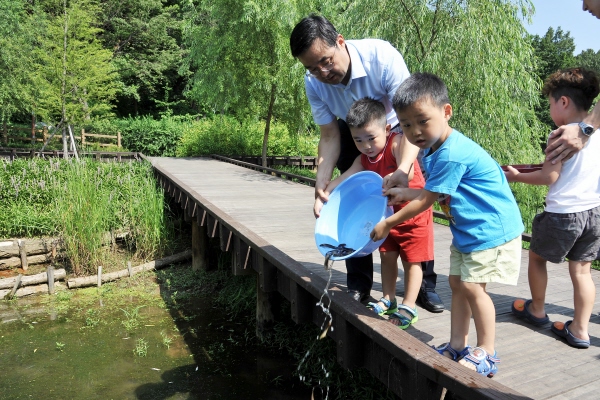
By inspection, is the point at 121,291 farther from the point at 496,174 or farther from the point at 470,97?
the point at 470,97

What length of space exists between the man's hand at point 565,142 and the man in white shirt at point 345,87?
0.64 metres

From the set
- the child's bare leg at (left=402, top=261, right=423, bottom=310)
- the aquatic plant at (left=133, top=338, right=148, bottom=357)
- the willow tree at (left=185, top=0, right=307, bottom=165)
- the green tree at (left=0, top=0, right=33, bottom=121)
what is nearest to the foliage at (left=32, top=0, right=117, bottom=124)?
the green tree at (left=0, top=0, right=33, bottom=121)

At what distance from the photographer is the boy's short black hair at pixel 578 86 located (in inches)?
103

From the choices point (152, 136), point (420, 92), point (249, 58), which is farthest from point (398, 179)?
point (152, 136)

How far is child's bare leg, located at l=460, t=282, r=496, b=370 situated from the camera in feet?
7.82

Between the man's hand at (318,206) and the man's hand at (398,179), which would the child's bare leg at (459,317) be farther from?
the man's hand at (318,206)

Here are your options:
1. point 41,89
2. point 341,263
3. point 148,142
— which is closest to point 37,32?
point 41,89

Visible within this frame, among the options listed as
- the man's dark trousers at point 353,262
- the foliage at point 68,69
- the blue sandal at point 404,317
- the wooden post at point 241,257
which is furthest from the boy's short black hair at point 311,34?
the foliage at point 68,69

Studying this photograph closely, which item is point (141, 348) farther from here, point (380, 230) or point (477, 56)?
point (477, 56)

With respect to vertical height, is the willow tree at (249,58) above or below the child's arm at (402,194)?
above

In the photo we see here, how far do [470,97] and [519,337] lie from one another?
26.1 ft

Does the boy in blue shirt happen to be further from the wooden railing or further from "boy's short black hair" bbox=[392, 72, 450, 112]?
the wooden railing

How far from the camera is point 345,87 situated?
2.96m

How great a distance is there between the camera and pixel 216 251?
28.1ft
